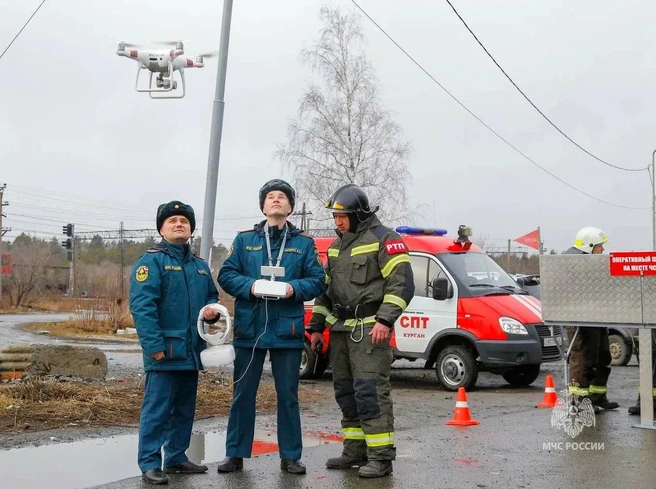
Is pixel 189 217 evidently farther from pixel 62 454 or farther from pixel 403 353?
pixel 403 353

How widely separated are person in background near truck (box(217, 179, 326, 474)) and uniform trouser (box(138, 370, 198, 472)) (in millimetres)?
327

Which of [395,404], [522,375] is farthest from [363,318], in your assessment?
[522,375]

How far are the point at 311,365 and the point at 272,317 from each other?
770 cm

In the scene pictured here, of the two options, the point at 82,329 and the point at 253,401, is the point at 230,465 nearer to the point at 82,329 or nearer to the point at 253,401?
the point at 253,401

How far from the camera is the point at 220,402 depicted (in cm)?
991

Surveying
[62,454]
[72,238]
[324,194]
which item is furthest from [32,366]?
[72,238]

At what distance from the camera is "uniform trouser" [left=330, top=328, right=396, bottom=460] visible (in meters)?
6.18

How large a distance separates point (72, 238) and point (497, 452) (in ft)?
203

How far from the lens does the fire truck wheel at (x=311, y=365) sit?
13.9m

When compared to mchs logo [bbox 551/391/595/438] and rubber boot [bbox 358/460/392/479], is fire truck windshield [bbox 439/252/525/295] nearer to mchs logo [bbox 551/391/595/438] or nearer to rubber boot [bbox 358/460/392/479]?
mchs logo [bbox 551/391/595/438]

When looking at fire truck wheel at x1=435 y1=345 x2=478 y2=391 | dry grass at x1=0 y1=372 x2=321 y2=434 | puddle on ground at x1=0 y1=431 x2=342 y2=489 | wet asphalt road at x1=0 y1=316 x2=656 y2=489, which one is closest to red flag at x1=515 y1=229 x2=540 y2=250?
fire truck wheel at x1=435 y1=345 x2=478 y2=391

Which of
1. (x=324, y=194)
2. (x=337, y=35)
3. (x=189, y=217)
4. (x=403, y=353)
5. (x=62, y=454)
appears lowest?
(x=62, y=454)

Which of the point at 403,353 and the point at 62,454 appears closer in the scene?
the point at 62,454

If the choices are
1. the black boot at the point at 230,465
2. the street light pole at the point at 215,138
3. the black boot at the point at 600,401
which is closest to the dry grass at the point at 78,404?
the street light pole at the point at 215,138
